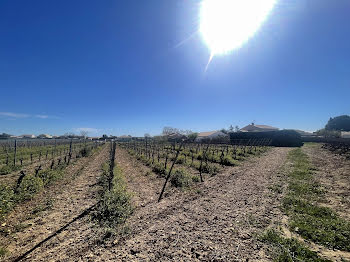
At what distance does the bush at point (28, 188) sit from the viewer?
574 centimetres

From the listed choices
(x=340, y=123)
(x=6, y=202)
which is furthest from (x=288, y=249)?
(x=340, y=123)

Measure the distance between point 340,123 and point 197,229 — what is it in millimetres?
102498

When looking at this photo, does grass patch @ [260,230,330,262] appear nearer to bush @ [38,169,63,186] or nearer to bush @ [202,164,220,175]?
bush @ [202,164,220,175]

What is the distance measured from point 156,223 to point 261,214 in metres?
3.11

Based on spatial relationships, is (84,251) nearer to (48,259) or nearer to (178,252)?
(48,259)

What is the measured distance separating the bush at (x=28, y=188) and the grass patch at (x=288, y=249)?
25.6 ft

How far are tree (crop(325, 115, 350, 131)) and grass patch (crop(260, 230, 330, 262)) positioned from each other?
97796 mm

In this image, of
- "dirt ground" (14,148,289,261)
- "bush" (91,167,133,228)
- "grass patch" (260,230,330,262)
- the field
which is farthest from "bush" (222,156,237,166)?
"bush" (91,167,133,228)

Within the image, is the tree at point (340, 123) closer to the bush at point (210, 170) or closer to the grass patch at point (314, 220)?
the bush at point (210, 170)

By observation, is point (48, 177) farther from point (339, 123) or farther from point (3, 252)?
point (339, 123)

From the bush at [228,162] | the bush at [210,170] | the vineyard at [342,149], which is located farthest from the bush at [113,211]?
the vineyard at [342,149]

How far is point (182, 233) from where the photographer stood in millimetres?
3721

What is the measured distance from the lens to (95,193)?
20.6ft

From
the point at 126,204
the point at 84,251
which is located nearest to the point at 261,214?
the point at 126,204
